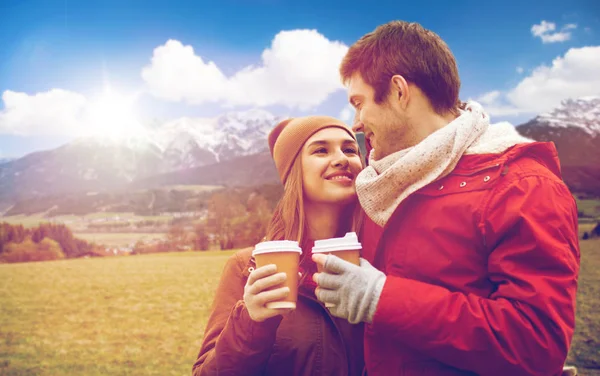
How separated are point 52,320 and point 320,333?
1242 centimetres

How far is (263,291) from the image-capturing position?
1.77 metres

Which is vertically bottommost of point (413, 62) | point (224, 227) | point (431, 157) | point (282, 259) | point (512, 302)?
point (224, 227)

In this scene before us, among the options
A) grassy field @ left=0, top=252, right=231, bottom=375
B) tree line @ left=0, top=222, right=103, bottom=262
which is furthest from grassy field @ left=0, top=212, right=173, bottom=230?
grassy field @ left=0, top=252, right=231, bottom=375

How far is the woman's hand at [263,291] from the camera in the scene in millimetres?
1718

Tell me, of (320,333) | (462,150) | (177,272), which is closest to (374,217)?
(462,150)

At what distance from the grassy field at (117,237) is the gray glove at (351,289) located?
76.4ft

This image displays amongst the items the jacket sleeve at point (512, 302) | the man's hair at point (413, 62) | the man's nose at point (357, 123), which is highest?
the man's hair at point (413, 62)

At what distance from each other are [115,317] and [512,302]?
12800 mm

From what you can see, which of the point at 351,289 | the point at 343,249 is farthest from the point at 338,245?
the point at 351,289

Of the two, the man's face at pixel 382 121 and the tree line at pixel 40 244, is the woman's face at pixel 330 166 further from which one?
the tree line at pixel 40 244

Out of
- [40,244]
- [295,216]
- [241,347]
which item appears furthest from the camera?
[40,244]

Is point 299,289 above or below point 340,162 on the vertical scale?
below

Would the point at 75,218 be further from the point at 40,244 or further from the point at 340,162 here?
the point at 340,162

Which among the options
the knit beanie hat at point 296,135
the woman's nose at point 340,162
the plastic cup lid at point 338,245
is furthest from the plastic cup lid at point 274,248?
the knit beanie hat at point 296,135
